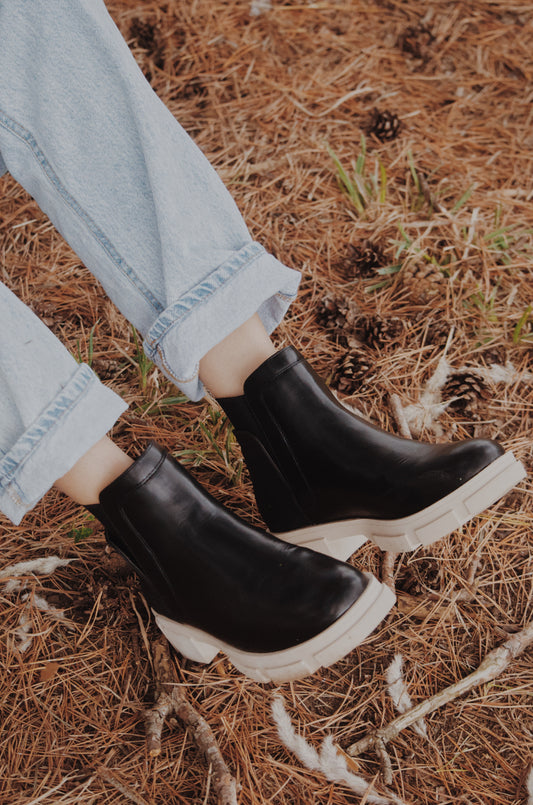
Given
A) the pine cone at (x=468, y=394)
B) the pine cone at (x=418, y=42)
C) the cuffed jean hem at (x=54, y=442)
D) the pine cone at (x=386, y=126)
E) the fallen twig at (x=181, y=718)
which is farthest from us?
the pine cone at (x=418, y=42)

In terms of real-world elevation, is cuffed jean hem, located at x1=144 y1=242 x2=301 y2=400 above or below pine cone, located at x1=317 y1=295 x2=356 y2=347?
above

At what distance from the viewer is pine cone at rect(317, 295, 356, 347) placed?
4.93ft

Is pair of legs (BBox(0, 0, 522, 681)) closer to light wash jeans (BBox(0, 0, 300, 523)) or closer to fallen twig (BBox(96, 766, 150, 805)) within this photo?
light wash jeans (BBox(0, 0, 300, 523))

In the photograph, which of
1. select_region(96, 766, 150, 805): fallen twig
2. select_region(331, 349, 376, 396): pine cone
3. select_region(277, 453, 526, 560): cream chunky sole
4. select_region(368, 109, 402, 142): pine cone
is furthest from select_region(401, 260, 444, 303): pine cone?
select_region(96, 766, 150, 805): fallen twig

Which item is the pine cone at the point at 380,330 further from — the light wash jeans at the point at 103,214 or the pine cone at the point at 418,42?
the pine cone at the point at 418,42

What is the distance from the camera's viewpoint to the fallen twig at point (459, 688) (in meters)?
1.04

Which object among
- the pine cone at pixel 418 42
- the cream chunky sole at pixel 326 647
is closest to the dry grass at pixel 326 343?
the pine cone at pixel 418 42

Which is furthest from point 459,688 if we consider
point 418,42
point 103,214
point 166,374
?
point 418,42

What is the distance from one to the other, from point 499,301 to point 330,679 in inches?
39.7

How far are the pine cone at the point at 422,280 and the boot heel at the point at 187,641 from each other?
98 cm

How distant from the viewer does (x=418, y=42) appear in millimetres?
2088

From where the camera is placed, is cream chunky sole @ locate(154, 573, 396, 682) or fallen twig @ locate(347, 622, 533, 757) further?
fallen twig @ locate(347, 622, 533, 757)

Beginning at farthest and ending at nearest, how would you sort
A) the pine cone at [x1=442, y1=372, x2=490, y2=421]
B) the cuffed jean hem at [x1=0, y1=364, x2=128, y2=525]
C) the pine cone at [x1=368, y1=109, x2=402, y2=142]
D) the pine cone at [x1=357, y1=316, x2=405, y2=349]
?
the pine cone at [x1=368, y1=109, x2=402, y2=142], the pine cone at [x1=357, y1=316, x2=405, y2=349], the pine cone at [x1=442, y1=372, x2=490, y2=421], the cuffed jean hem at [x1=0, y1=364, x2=128, y2=525]

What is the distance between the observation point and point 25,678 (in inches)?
42.6
